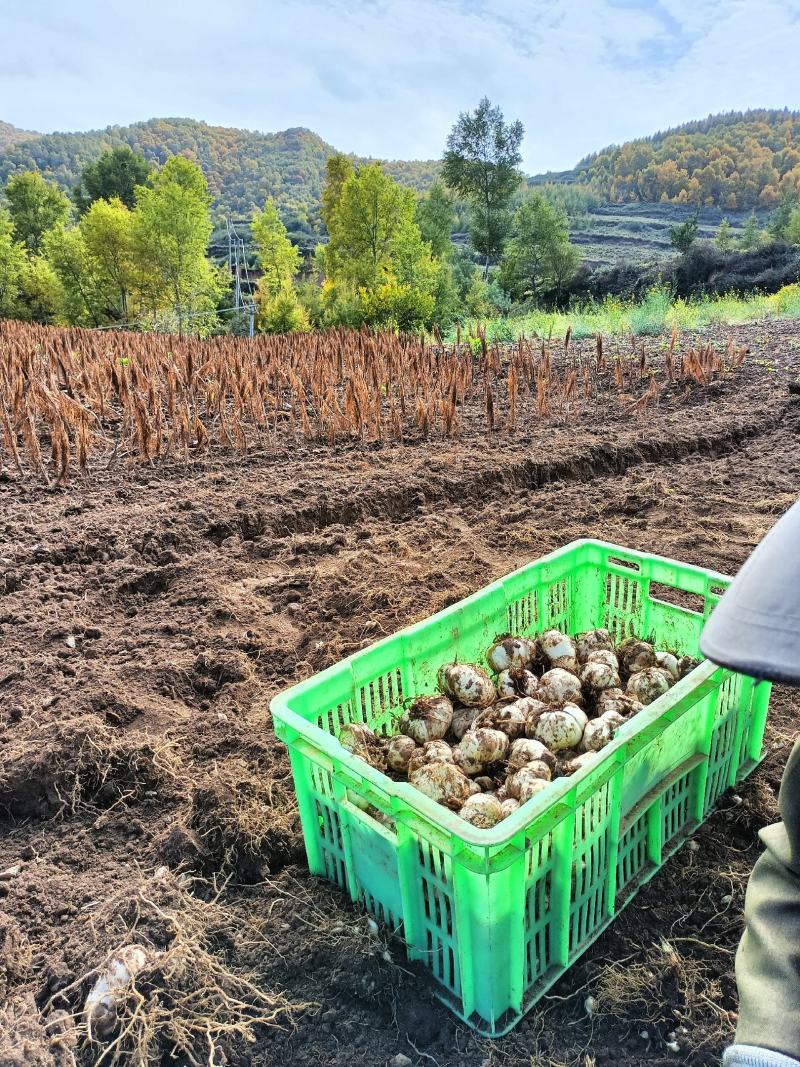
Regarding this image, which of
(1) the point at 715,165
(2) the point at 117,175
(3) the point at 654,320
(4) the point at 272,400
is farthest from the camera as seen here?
(1) the point at 715,165

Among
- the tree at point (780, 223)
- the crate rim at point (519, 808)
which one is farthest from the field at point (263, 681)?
the tree at point (780, 223)

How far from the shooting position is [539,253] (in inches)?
1510

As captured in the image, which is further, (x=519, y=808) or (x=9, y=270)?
(x=9, y=270)

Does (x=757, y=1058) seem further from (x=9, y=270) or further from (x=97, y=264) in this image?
(x=9, y=270)

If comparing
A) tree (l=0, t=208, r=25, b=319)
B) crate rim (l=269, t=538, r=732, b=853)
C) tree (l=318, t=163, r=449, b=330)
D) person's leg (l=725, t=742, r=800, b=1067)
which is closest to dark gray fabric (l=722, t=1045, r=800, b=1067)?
person's leg (l=725, t=742, r=800, b=1067)

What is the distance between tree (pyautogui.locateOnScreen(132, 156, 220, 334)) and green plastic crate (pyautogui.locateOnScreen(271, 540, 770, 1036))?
2898 centimetres

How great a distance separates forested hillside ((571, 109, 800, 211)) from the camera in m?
78.8

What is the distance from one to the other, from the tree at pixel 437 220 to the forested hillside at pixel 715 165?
55539 millimetres

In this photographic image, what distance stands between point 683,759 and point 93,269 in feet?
131

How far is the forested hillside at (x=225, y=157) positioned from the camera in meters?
106

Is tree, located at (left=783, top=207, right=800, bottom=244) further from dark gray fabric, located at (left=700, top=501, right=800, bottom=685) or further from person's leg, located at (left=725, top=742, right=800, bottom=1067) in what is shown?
dark gray fabric, located at (left=700, top=501, right=800, bottom=685)

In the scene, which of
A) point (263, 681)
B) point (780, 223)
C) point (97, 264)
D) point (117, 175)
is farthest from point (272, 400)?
point (780, 223)

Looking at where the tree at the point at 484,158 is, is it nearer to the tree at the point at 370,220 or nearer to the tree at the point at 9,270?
the tree at the point at 370,220

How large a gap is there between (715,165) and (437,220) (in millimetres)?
61718
